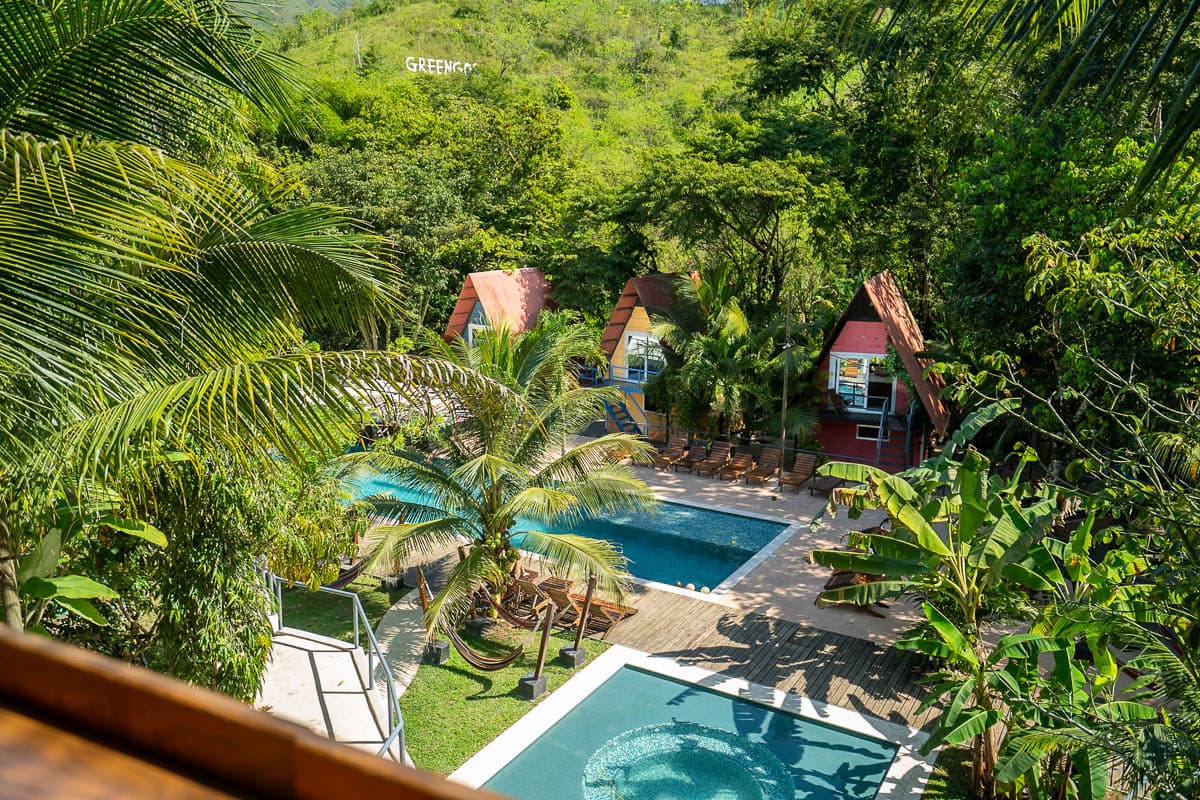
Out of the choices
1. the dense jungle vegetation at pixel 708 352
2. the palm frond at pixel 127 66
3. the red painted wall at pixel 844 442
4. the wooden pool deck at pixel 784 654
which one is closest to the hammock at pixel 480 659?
the dense jungle vegetation at pixel 708 352

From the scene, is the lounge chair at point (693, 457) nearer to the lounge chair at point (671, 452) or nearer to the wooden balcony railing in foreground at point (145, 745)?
the lounge chair at point (671, 452)

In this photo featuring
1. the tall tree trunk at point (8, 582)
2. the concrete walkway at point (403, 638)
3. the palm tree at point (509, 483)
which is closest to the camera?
the tall tree trunk at point (8, 582)

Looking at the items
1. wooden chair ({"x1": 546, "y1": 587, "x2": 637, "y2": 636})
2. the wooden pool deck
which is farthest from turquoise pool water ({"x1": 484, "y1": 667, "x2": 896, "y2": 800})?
wooden chair ({"x1": 546, "y1": 587, "x2": 637, "y2": 636})

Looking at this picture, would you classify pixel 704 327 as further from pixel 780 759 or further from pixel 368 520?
pixel 780 759

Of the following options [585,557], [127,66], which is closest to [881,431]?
[585,557]

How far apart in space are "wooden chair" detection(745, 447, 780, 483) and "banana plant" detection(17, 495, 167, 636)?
1501 cm

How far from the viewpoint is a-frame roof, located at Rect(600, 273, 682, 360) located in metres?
22.9

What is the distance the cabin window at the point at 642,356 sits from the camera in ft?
74.7

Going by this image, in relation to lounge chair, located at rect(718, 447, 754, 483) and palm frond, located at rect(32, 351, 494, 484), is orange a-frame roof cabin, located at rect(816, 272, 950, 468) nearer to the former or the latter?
lounge chair, located at rect(718, 447, 754, 483)

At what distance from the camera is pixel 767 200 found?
2123 centimetres

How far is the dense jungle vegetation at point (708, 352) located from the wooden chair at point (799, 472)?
58 cm

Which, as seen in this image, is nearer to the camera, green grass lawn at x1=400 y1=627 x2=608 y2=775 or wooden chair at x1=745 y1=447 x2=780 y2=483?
green grass lawn at x1=400 y1=627 x2=608 y2=775

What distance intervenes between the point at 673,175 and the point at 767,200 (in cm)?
245

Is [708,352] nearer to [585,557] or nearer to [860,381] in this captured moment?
[860,381]
